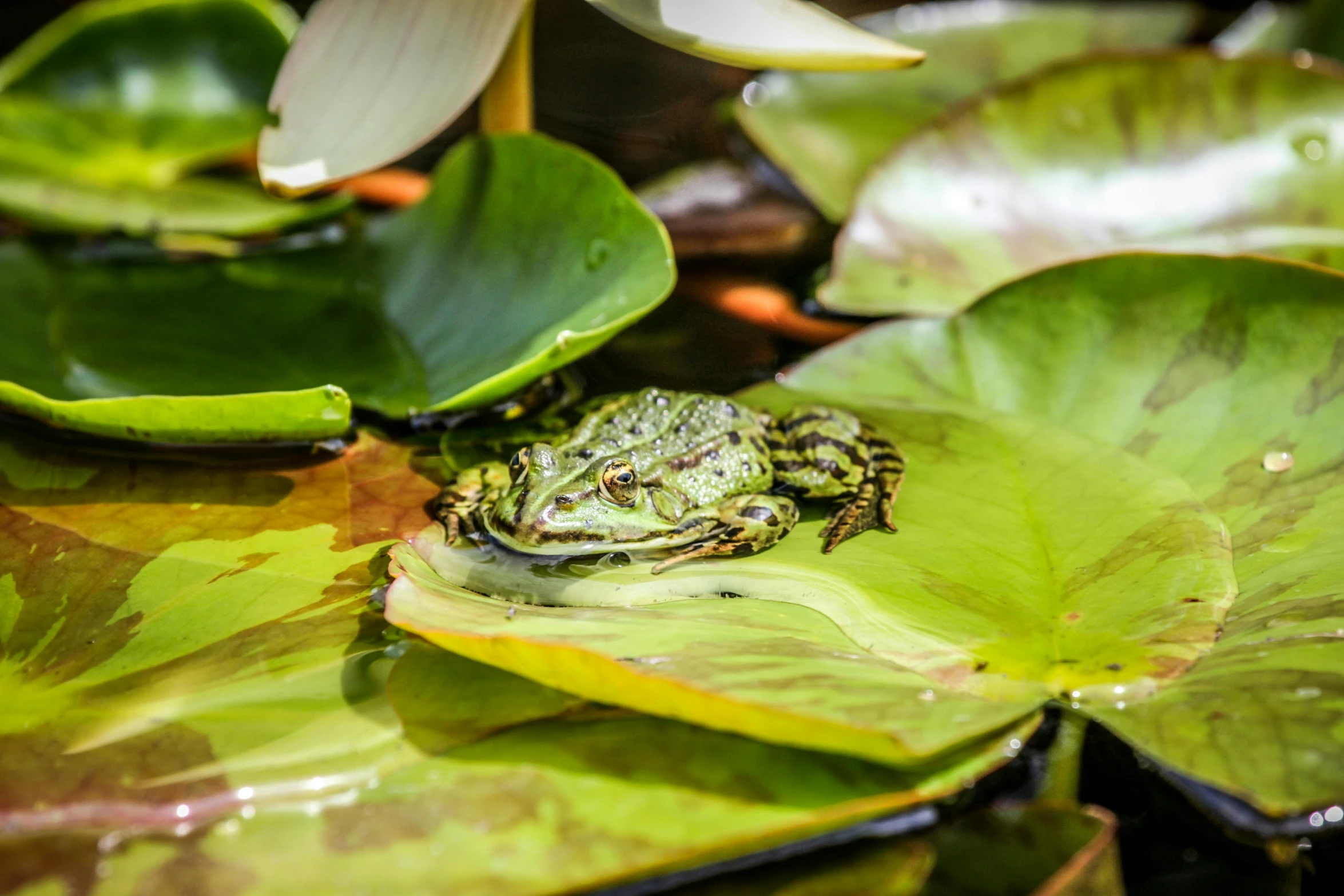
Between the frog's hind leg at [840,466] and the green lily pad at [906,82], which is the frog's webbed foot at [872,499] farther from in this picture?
the green lily pad at [906,82]

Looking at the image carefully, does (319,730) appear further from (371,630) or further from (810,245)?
(810,245)

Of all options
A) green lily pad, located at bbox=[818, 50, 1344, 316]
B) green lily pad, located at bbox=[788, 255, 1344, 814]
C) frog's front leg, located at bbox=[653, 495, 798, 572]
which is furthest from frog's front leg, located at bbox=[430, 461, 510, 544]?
green lily pad, located at bbox=[818, 50, 1344, 316]

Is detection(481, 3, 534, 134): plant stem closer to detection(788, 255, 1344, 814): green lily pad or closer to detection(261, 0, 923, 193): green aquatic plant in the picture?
detection(261, 0, 923, 193): green aquatic plant

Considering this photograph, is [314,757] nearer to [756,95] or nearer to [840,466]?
[840,466]

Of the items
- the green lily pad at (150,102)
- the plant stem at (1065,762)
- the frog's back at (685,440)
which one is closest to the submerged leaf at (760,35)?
the frog's back at (685,440)

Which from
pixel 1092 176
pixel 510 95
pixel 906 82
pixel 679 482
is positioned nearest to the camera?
pixel 679 482

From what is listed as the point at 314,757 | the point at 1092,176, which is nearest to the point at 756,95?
the point at 1092,176

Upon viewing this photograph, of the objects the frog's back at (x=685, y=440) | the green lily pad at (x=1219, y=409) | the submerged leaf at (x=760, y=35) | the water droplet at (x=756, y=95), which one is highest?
the submerged leaf at (x=760, y=35)
